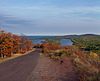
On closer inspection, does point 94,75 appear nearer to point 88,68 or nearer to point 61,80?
point 88,68

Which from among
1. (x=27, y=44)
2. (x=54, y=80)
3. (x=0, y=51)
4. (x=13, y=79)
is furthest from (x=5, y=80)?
(x=27, y=44)

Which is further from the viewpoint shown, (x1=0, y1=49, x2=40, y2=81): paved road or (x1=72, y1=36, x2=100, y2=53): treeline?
(x1=72, y1=36, x2=100, y2=53): treeline

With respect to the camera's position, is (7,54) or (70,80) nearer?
(70,80)

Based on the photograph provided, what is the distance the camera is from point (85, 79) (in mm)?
17453

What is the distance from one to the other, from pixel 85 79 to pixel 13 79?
7.49m

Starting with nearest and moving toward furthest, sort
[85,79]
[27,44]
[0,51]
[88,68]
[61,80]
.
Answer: [85,79]
[88,68]
[61,80]
[0,51]
[27,44]

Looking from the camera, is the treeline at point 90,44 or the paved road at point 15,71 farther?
the treeline at point 90,44

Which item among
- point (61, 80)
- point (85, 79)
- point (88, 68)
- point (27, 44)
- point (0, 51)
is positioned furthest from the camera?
point (27, 44)

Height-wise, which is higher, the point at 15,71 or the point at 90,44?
the point at 15,71

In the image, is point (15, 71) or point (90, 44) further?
point (90, 44)

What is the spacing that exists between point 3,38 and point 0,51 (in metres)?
3.85

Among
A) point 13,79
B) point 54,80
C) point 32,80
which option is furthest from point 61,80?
point 13,79

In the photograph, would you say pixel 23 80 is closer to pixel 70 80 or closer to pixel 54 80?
pixel 54 80

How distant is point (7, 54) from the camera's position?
224 feet
